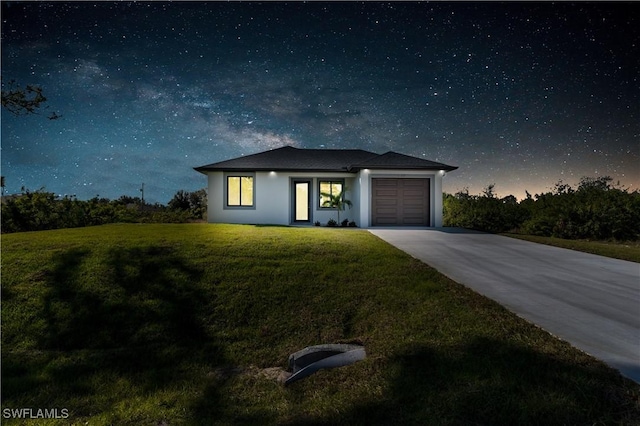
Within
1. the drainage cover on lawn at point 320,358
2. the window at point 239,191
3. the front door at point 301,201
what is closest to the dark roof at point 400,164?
the front door at point 301,201

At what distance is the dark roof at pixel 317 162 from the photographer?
53.9 ft

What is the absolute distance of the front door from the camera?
18719mm

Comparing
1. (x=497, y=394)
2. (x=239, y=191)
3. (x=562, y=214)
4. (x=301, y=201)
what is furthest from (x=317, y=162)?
(x=497, y=394)

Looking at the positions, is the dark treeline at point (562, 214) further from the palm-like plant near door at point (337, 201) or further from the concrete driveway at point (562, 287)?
the palm-like plant near door at point (337, 201)

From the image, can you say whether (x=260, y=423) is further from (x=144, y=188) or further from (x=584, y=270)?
(x=144, y=188)

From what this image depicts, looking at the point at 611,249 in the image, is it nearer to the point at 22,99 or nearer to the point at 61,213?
the point at 22,99

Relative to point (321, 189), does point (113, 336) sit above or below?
below

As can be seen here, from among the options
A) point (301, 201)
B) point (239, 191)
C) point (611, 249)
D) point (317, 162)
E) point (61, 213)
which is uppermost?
point (317, 162)

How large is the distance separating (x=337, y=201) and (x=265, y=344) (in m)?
13.2

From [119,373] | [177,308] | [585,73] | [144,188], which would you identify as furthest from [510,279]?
[144,188]

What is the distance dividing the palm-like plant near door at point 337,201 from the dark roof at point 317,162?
1.33 m

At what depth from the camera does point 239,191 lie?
18031mm

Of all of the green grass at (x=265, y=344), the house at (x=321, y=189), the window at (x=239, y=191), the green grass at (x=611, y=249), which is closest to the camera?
the green grass at (x=265, y=344)

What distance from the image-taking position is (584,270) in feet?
23.9
